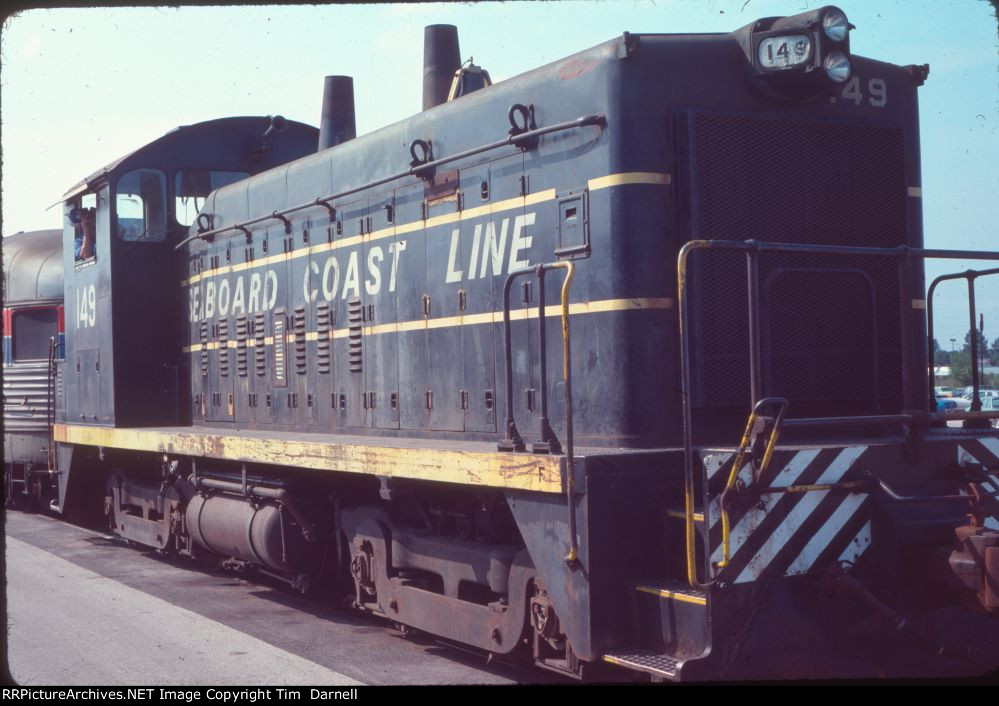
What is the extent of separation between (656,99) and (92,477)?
8483mm

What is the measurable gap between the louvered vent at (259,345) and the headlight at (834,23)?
4937 millimetres

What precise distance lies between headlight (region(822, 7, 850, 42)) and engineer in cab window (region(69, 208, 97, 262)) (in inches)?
293

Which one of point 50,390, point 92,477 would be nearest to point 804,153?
point 92,477

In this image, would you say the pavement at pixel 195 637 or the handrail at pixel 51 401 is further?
the handrail at pixel 51 401

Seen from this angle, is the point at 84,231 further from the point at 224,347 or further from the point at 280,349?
the point at 280,349

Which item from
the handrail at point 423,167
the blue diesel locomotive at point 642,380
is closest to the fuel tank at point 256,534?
the blue diesel locomotive at point 642,380

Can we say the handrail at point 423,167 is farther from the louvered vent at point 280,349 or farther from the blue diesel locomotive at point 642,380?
the louvered vent at point 280,349

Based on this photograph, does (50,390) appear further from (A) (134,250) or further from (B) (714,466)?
(B) (714,466)

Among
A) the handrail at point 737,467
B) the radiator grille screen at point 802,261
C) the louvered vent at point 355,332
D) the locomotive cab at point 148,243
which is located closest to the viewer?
the handrail at point 737,467

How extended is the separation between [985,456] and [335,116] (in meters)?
5.98

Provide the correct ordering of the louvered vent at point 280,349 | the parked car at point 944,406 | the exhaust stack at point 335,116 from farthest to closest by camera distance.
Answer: the exhaust stack at point 335,116
the louvered vent at point 280,349
the parked car at point 944,406

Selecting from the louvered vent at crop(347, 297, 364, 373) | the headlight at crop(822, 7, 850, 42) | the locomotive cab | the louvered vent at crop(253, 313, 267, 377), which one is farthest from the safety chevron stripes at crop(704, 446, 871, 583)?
the locomotive cab

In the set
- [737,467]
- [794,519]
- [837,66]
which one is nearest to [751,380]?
[737,467]

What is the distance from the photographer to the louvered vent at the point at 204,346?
376 inches
